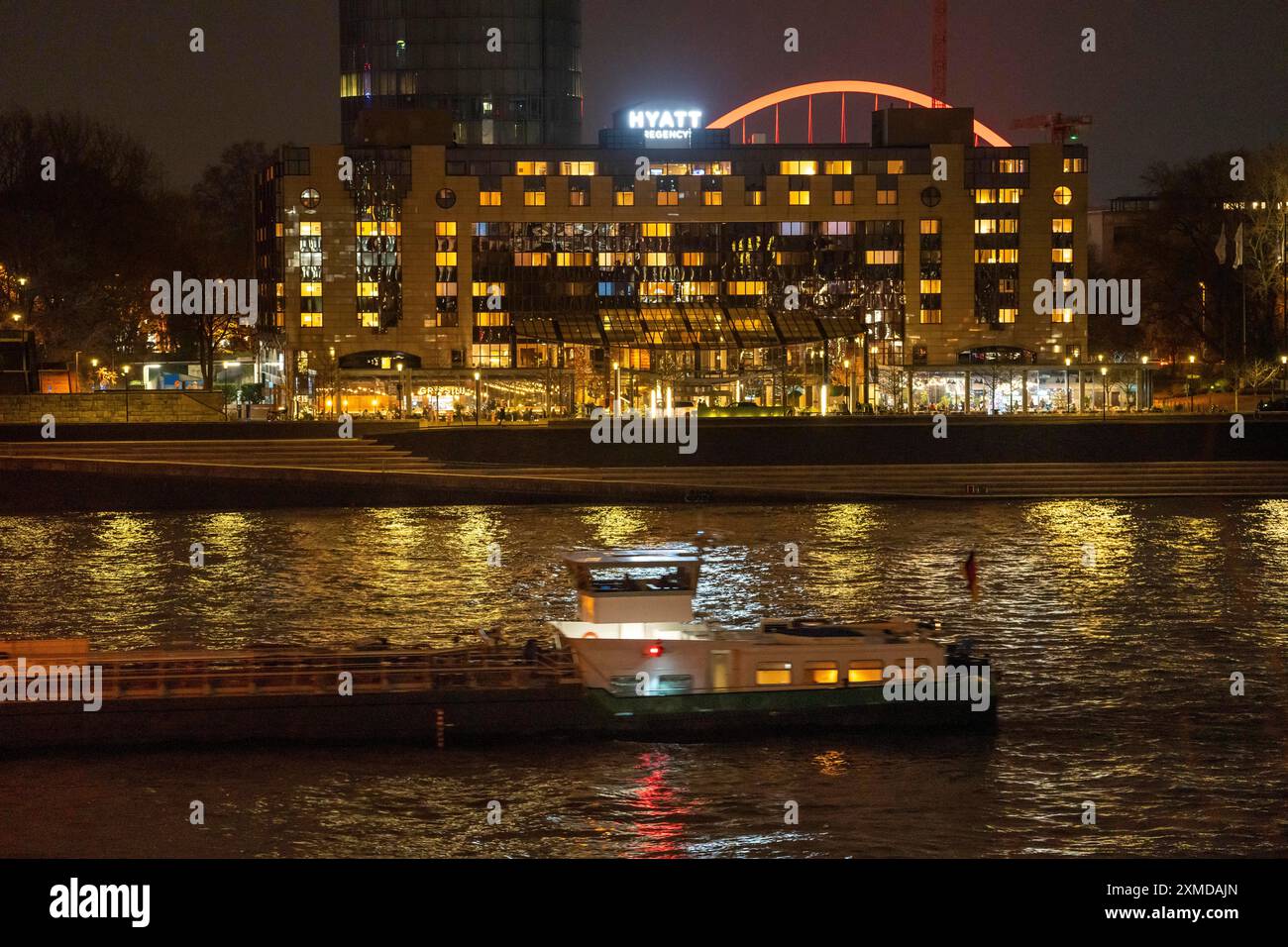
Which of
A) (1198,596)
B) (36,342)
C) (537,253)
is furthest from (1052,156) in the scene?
(1198,596)

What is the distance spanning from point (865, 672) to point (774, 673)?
1.56 m

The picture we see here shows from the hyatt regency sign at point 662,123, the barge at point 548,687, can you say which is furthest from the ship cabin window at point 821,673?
the hyatt regency sign at point 662,123

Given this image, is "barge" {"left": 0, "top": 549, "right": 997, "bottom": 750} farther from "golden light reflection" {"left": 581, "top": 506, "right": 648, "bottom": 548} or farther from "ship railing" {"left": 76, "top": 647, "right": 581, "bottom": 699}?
"golden light reflection" {"left": 581, "top": 506, "right": 648, "bottom": 548}

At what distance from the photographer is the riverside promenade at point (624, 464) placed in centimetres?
6569

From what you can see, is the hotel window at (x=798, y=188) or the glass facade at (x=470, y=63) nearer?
the hotel window at (x=798, y=188)

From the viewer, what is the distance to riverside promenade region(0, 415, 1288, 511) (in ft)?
216

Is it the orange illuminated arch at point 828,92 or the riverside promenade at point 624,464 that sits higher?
the orange illuminated arch at point 828,92

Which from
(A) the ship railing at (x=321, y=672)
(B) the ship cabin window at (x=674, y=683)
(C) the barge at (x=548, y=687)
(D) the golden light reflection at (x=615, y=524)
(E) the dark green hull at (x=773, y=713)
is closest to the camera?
(C) the barge at (x=548, y=687)

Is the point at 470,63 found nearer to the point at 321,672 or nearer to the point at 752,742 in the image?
the point at 321,672

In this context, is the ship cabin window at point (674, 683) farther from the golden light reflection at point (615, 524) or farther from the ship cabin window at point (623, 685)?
the golden light reflection at point (615, 524)

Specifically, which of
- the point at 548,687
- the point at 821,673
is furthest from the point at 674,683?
the point at 821,673

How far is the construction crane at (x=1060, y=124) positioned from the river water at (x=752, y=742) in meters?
116

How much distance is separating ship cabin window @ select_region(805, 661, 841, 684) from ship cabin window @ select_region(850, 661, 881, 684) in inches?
10.7
